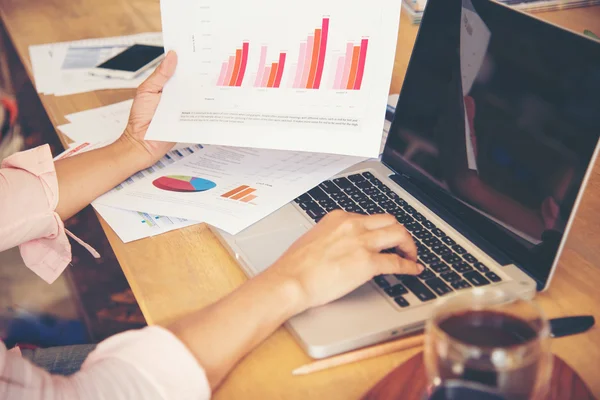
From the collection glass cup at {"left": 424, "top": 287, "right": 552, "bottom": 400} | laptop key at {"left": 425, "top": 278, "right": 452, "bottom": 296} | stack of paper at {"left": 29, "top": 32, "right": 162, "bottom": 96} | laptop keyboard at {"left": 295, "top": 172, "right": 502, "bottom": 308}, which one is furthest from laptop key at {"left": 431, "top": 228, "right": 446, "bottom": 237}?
stack of paper at {"left": 29, "top": 32, "right": 162, "bottom": 96}

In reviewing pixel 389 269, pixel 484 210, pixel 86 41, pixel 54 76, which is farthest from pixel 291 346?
pixel 86 41

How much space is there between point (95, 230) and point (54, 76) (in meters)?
0.58

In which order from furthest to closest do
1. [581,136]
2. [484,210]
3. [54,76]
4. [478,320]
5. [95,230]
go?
[95,230], [54,76], [484,210], [581,136], [478,320]

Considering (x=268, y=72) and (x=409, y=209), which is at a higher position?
(x=268, y=72)

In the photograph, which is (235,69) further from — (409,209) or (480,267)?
(480,267)

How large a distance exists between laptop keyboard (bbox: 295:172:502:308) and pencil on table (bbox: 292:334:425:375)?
0.05m

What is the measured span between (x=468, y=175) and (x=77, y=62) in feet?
3.43

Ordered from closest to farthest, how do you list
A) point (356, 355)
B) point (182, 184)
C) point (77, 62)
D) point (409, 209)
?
point (356, 355)
point (409, 209)
point (182, 184)
point (77, 62)

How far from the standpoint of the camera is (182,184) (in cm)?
98

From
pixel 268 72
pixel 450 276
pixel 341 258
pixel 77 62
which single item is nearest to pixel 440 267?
pixel 450 276

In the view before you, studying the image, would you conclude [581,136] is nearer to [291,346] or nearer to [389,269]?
[389,269]

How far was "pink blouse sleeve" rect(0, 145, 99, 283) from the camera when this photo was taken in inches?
35.7

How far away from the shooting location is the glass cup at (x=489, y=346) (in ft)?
1.46

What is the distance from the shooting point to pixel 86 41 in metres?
1.62
